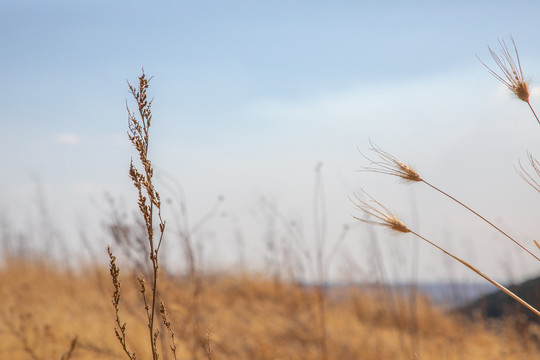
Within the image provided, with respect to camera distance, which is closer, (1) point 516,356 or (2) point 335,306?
(1) point 516,356

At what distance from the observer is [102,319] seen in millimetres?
5102

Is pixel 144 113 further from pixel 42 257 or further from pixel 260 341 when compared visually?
pixel 42 257

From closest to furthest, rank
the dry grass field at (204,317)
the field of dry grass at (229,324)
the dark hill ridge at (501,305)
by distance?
1. the dry grass field at (204,317)
2. the field of dry grass at (229,324)
3. the dark hill ridge at (501,305)

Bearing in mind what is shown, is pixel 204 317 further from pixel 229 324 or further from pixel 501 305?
pixel 501 305

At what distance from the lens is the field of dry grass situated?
3.88 meters

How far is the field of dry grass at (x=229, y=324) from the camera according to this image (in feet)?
12.7

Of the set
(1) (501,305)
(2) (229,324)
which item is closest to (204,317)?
(2) (229,324)

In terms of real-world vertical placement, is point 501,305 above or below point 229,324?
below

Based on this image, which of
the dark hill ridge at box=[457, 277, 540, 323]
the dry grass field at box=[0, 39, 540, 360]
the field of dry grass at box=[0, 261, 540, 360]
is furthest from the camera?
the dark hill ridge at box=[457, 277, 540, 323]

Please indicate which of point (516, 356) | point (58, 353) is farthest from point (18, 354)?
point (516, 356)

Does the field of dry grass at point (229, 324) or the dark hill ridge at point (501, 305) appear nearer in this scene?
the field of dry grass at point (229, 324)

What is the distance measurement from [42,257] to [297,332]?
6176 mm

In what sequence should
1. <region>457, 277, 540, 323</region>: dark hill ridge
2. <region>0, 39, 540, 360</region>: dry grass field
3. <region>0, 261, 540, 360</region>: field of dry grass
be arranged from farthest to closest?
<region>457, 277, 540, 323</region>: dark hill ridge
<region>0, 261, 540, 360</region>: field of dry grass
<region>0, 39, 540, 360</region>: dry grass field

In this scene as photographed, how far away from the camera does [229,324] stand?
20.0 feet
